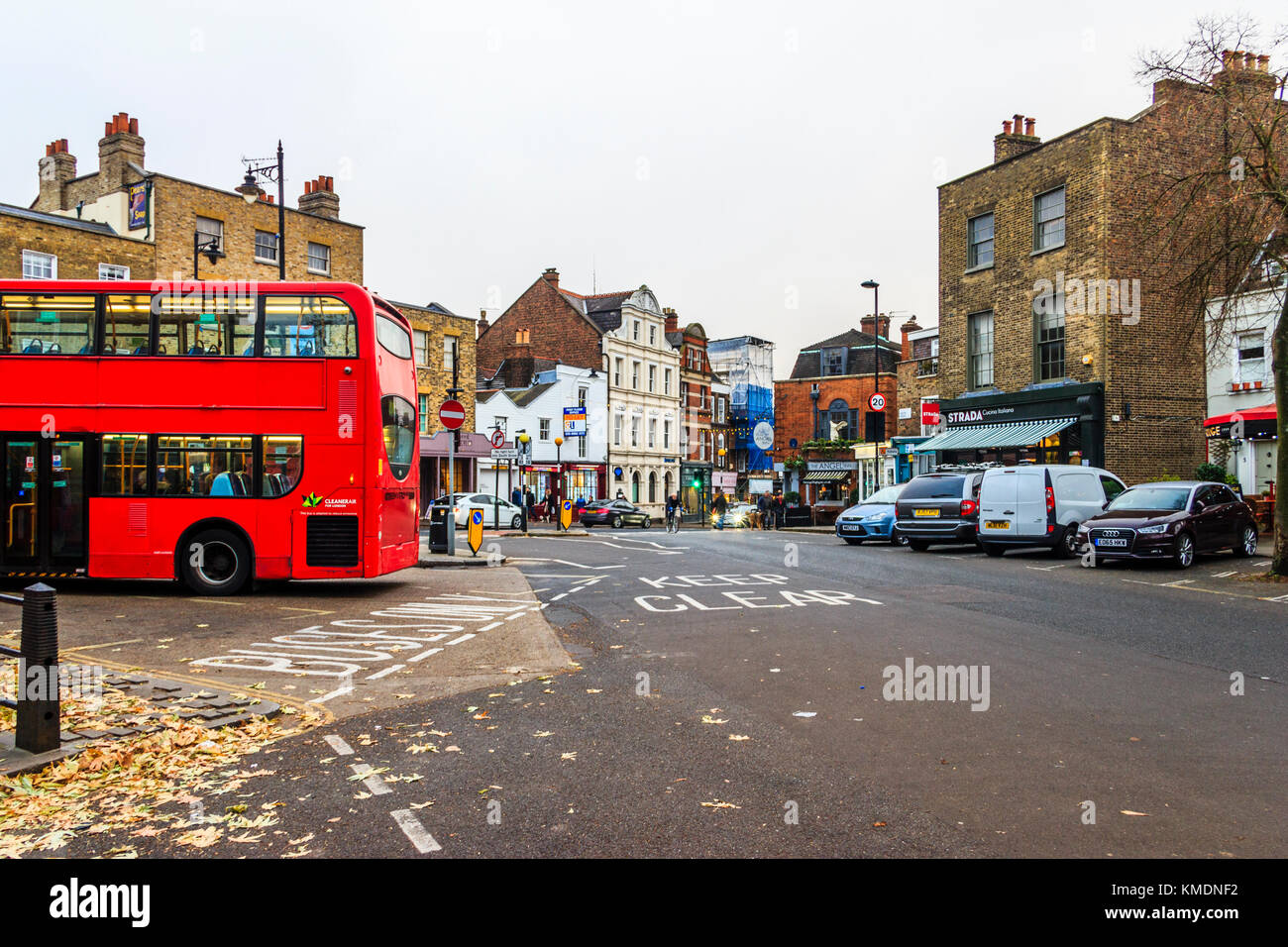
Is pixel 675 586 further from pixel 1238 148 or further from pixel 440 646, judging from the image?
pixel 1238 148

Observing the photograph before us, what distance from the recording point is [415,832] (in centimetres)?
417

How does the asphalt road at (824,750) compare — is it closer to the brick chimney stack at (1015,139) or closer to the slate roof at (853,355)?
the brick chimney stack at (1015,139)

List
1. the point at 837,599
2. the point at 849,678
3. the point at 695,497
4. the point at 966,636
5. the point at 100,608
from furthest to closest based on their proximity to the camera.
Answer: the point at 695,497
the point at 837,599
the point at 100,608
the point at 966,636
the point at 849,678

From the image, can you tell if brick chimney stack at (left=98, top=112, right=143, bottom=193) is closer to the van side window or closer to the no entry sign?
the no entry sign

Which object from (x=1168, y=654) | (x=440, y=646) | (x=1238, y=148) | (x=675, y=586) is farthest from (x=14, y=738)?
(x=1238, y=148)

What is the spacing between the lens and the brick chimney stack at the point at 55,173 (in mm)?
38000

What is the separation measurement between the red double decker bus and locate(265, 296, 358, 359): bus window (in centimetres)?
2

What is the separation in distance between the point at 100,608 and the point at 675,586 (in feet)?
26.3

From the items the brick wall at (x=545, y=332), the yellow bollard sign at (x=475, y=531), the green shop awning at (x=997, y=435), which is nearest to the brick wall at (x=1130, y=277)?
the green shop awning at (x=997, y=435)

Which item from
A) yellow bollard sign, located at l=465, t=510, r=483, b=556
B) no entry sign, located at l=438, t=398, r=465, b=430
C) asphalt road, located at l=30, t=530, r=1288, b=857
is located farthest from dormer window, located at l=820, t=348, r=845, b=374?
asphalt road, located at l=30, t=530, r=1288, b=857

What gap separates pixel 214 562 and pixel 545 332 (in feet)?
162

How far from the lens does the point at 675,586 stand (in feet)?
48.5

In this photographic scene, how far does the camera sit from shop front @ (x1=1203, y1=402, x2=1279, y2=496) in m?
24.8

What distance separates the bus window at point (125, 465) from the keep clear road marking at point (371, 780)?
9574 mm
